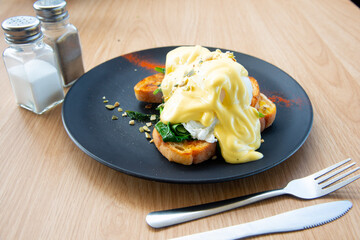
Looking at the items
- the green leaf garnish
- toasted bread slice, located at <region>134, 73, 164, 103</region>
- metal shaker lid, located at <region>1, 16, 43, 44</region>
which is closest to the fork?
the green leaf garnish

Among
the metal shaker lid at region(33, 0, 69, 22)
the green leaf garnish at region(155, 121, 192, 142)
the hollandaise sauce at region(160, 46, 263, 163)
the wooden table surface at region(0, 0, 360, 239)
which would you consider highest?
the metal shaker lid at region(33, 0, 69, 22)

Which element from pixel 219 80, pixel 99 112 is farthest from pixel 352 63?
pixel 99 112

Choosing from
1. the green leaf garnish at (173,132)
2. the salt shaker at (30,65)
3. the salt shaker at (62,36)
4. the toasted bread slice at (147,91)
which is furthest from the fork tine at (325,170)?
the salt shaker at (62,36)

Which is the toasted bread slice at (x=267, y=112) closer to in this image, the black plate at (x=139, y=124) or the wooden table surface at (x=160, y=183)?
the black plate at (x=139, y=124)

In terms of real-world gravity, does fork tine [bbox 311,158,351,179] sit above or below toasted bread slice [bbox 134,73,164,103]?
above

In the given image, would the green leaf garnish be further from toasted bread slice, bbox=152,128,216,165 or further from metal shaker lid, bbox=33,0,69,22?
metal shaker lid, bbox=33,0,69,22

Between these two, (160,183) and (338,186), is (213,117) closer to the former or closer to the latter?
(160,183)
